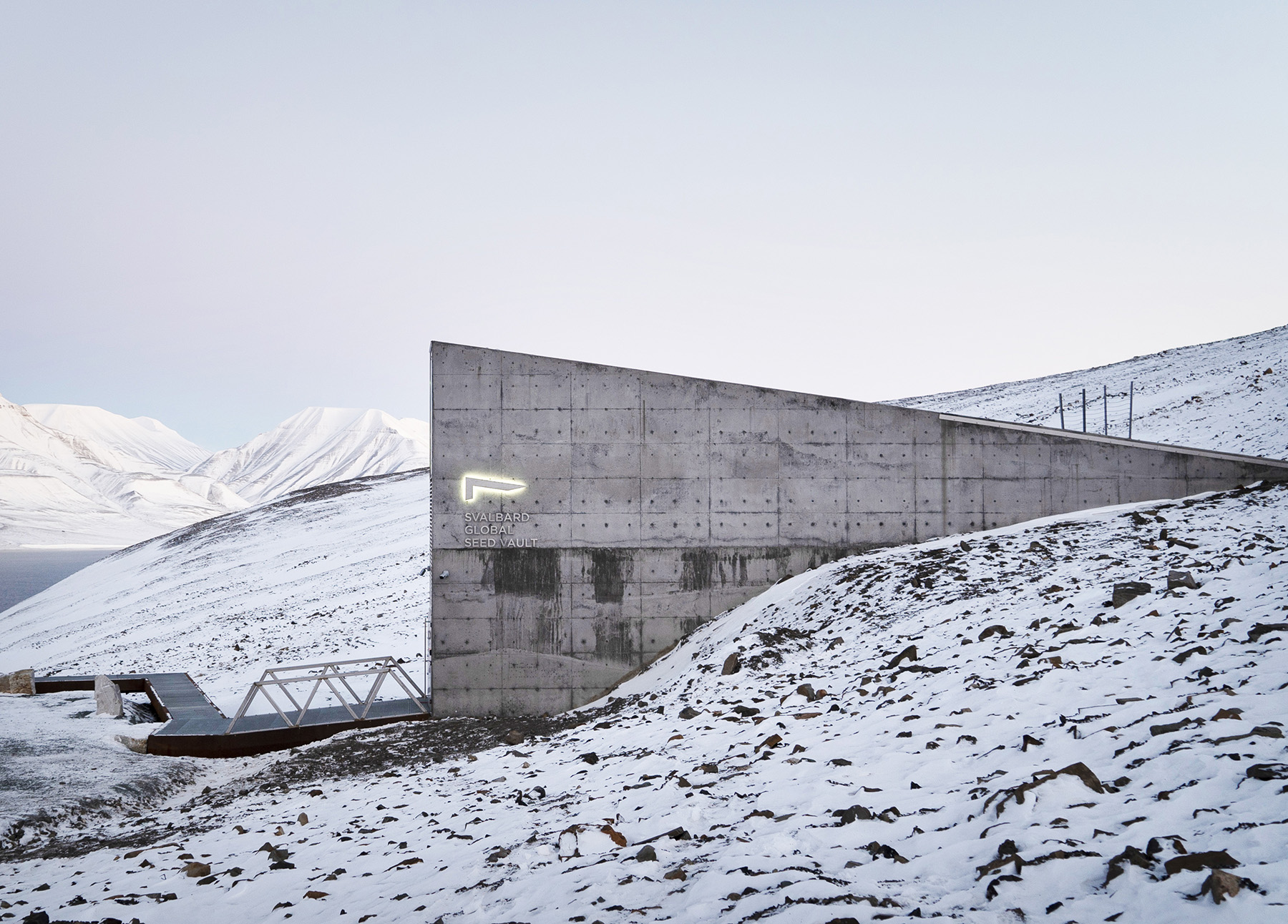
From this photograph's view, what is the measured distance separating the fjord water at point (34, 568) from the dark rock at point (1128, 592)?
249ft

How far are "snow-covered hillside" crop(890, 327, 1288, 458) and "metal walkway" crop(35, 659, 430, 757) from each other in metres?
24.4

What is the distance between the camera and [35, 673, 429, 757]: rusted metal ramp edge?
506 inches

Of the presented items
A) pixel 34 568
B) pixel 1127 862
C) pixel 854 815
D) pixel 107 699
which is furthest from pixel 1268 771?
pixel 34 568

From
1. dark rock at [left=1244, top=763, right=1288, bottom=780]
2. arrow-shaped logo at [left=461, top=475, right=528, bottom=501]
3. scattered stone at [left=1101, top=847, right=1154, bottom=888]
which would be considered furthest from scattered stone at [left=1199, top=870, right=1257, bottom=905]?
arrow-shaped logo at [left=461, top=475, right=528, bottom=501]

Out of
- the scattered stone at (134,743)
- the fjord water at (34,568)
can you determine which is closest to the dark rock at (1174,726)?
the scattered stone at (134,743)

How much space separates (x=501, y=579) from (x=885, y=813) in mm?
9796

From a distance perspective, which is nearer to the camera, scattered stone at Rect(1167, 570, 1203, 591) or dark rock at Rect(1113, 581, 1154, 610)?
scattered stone at Rect(1167, 570, 1203, 591)

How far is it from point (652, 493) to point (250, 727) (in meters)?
8.43

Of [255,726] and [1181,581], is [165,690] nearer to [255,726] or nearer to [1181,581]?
[255,726]

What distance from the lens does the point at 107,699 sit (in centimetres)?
1465

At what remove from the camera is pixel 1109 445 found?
1393cm

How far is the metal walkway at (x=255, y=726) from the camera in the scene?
42.2 feet

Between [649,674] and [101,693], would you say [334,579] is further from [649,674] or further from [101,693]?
[649,674]

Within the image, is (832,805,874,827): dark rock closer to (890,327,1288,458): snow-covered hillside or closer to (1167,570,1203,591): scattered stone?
(1167,570,1203,591): scattered stone
